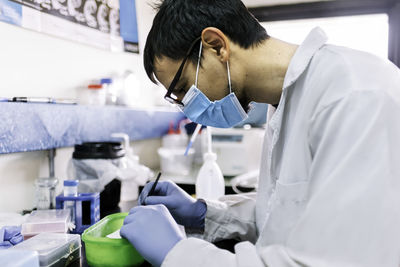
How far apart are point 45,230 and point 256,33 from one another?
3.12ft

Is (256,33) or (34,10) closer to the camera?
(256,33)

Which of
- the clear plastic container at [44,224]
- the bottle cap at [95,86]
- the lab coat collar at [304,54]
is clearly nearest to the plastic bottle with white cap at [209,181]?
the bottle cap at [95,86]

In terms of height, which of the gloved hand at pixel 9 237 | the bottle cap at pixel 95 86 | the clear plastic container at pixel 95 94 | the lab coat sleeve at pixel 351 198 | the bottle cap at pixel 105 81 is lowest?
the gloved hand at pixel 9 237

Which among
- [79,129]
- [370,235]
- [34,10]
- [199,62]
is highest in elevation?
[34,10]

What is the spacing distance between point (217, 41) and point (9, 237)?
34.2 inches

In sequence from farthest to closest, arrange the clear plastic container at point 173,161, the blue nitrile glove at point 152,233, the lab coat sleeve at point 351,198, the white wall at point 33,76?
1. the clear plastic container at point 173,161
2. the white wall at point 33,76
3. the blue nitrile glove at point 152,233
4. the lab coat sleeve at point 351,198

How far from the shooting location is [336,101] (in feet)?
2.44

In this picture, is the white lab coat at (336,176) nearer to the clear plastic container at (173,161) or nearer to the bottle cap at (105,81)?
the bottle cap at (105,81)

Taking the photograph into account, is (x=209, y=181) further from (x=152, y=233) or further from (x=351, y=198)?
(x=351, y=198)

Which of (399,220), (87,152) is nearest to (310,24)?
(87,152)

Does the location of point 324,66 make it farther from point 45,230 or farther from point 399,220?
point 45,230

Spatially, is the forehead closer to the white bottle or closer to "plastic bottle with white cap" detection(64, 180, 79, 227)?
"plastic bottle with white cap" detection(64, 180, 79, 227)

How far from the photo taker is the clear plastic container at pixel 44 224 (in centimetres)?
105

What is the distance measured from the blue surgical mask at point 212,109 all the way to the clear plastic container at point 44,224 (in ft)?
1.89
